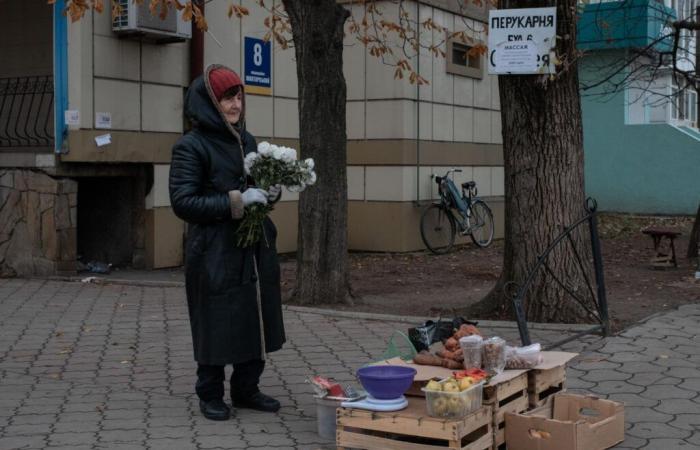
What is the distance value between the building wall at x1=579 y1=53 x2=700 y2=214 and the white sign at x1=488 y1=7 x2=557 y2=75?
56.9 feet

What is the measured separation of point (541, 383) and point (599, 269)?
2.44 metres

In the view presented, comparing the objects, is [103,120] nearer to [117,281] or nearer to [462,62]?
[117,281]

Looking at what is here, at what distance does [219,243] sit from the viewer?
5.32 metres

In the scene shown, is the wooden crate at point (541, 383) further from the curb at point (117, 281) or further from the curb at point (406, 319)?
the curb at point (117, 281)

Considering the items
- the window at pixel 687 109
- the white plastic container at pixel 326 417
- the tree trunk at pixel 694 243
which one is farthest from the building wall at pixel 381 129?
the window at pixel 687 109

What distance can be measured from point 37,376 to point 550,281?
4.23 meters

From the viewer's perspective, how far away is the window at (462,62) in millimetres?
15359

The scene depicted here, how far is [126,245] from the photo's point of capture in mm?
12578

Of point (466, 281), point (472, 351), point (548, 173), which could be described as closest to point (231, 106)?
point (472, 351)

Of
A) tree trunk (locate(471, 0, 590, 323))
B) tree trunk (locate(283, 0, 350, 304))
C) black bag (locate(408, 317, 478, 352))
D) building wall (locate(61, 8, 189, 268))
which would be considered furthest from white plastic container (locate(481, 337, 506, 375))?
building wall (locate(61, 8, 189, 268))

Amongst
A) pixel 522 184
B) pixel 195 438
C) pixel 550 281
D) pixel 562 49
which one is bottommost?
pixel 195 438

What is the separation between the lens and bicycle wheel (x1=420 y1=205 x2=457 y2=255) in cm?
1432

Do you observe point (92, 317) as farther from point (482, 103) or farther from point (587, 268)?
point (482, 103)

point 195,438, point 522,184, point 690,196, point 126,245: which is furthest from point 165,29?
point 690,196
